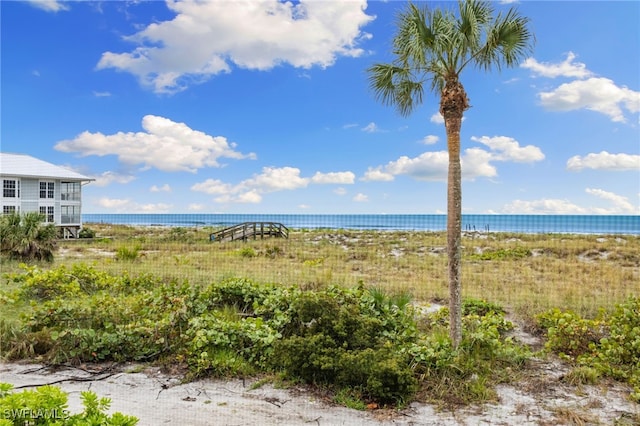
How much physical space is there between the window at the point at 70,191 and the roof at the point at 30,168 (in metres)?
0.70

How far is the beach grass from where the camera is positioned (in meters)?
7.58

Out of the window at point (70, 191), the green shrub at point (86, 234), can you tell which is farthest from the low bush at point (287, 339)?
the window at point (70, 191)

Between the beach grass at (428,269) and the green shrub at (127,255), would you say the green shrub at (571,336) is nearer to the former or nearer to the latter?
the beach grass at (428,269)

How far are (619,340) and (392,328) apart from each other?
2.34 meters

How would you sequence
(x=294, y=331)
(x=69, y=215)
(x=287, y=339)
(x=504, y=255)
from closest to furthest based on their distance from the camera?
(x=287, y=339) → (x=294, y=331) → (x=504, y=255) → (x=69, y=215)

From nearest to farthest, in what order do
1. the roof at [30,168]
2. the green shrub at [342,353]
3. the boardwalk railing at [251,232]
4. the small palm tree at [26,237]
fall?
1. the green shrub at [342,353]
2. the small palm tree at [26,237]
3. the boardwalk railing at [251,232]
4. the roof at [30,168]

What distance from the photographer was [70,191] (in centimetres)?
2666

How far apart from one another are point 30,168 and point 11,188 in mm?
1567

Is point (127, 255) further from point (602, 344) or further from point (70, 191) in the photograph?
point (70, 191)

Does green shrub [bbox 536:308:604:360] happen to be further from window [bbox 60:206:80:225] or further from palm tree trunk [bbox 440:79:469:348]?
window [bbox 60:206:80:225]

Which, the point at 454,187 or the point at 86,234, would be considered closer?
the point at 454,187

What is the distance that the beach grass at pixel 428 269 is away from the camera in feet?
24.9

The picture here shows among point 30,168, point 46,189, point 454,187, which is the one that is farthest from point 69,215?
point 454,187

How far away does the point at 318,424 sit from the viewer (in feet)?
10.8
